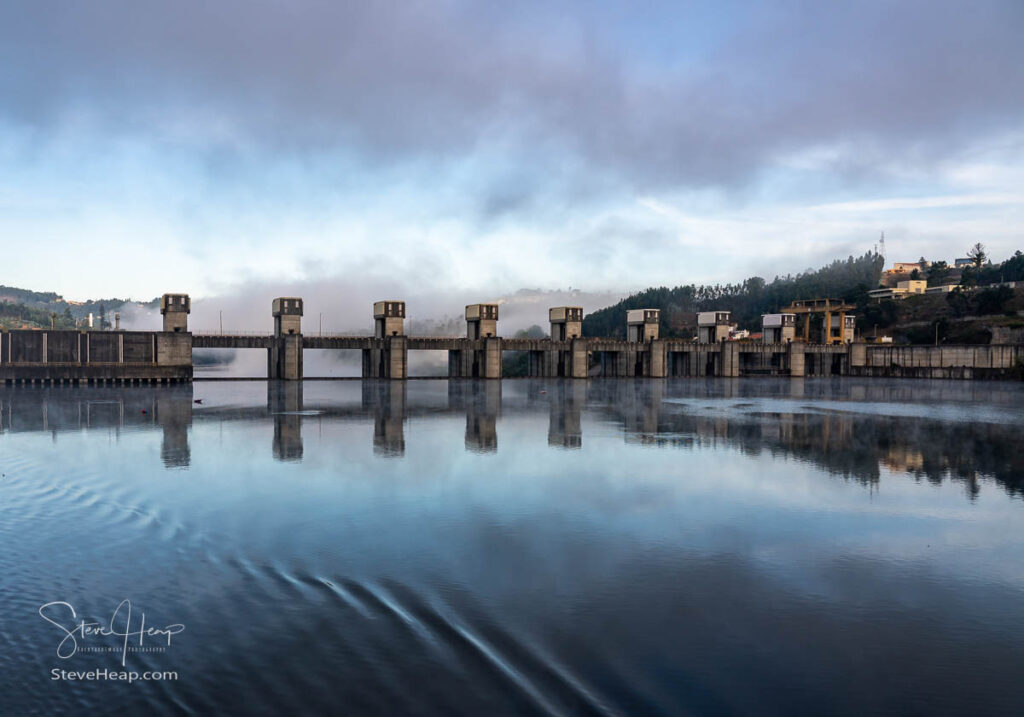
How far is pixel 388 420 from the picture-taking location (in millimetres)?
40875

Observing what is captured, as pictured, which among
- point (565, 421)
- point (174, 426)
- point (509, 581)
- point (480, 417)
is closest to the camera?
point (509, 581)

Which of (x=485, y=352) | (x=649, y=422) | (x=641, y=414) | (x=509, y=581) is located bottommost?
(x=641, y=414)

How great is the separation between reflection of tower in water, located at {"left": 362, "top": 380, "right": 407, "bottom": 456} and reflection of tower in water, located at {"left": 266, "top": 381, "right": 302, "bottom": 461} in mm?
3358

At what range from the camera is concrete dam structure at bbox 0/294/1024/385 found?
80.6 meters

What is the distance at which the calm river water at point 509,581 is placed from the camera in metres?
8.79

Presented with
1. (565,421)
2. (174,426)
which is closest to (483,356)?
(565,421)

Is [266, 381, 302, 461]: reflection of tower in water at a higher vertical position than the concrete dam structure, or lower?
lower

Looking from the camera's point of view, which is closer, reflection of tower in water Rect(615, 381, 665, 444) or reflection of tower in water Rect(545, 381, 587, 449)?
reflection of tower in water Rect(545, 381, 587, 449)

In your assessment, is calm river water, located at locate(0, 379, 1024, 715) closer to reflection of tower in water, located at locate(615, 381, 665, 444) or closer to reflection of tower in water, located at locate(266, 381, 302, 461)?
reflection of tower in water, located at locate(266, 381, 302, 461)

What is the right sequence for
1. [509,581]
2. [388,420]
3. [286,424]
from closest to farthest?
[509,581]
[286,424]
[388,420]

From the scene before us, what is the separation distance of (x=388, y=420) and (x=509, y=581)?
2923 cm

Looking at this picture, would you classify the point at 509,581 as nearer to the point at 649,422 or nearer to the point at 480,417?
the point at 649,422

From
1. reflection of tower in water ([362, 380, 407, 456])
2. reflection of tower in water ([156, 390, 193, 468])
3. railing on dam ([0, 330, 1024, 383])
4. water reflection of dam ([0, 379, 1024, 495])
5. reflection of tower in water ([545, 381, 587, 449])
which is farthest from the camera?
railing on dam ([0, 330, 1024, 383])

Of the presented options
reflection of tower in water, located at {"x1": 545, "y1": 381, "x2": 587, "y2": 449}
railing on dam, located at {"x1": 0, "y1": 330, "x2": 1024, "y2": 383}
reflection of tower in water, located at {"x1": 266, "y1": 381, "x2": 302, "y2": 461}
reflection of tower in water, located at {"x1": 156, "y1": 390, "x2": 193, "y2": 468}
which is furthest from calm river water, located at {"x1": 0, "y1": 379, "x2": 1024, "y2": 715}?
railing on dam, located at {"x1": 0, "y1": 330, "x2": 1024, "y2": 383}
